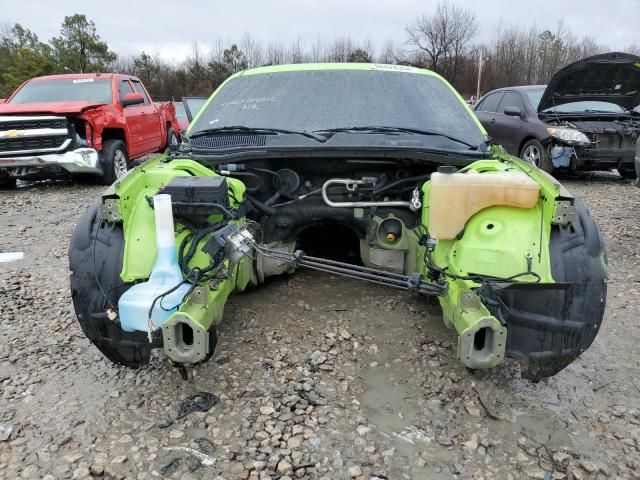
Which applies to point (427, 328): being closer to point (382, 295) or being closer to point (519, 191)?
point (382, 295)

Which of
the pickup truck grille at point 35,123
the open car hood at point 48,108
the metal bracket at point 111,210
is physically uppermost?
the open car hood at point 48,108

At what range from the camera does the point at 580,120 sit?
8.46 metres

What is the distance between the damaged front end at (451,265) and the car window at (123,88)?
23.9 feet

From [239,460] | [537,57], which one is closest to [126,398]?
[239,460]

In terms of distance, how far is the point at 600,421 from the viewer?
2.50 m

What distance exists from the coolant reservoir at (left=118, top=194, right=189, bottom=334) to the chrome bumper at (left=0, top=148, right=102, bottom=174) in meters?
6.48

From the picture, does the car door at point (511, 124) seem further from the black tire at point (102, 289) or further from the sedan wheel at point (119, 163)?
the black tire at point (102, 289)

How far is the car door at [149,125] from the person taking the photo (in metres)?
10.1

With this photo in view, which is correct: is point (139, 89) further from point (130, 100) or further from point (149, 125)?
point (130, 100)

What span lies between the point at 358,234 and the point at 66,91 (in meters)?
7.63

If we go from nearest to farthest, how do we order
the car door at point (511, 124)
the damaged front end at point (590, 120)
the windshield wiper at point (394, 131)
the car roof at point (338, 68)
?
the windshield wiper at point (394, 131) < the car roof at point (338, 68) < the damaged front end at point (590, 120) < the car door at point (511, 124)

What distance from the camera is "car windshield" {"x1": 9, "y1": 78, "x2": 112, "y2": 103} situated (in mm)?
8891

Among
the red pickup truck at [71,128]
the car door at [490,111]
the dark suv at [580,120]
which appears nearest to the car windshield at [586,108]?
the dark suv at [580,120]

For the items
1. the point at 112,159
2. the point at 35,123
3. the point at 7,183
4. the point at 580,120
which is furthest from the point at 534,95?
the point at 7,183
